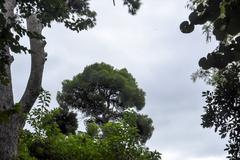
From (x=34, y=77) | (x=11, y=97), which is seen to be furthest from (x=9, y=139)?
(x=34, y=77)

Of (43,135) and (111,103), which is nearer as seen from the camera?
(43,135)

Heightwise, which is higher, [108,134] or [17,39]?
[108,134]

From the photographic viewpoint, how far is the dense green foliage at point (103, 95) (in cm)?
2659

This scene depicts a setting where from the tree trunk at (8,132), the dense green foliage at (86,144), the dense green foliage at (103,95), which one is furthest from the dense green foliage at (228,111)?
the dense green foliage at (103,95)

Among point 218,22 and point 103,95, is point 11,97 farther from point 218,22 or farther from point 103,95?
point 103,95

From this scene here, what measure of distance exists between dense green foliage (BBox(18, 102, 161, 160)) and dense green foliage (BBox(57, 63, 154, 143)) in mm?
16021

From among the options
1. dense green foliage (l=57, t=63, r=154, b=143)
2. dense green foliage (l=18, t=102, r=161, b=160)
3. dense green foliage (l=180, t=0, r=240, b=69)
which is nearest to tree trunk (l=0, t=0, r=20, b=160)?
dense green foliage (l=18, t=102, r=161, b=160)

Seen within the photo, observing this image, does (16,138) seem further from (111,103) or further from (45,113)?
(111,103)

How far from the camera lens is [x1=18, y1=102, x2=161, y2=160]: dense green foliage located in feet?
29.8

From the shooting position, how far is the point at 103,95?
89.5 feet

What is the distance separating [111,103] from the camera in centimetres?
2711

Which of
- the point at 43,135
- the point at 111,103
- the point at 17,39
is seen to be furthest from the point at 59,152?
the point at 111,103

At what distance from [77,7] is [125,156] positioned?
778cm

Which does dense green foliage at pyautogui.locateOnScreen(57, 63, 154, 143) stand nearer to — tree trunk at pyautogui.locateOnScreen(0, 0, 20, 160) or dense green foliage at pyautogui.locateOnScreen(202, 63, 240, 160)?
tree trunk at pyautogui.locateOnScreen(0, 0, 20, 160)
